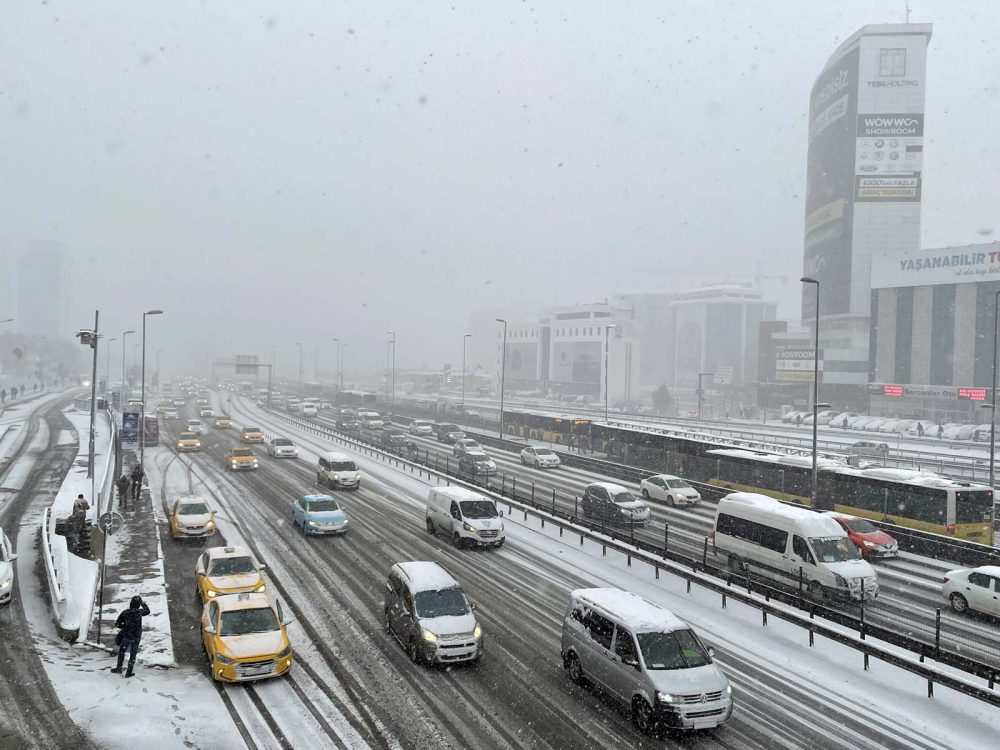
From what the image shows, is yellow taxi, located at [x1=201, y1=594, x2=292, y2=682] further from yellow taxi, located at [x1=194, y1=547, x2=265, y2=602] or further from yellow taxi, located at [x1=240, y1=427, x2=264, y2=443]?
yellow taxi, located at [x1=240, y1=427, x2=264, y2=443]

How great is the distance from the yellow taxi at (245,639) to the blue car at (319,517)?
10359mm

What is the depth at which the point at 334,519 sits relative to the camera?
82.6 feet

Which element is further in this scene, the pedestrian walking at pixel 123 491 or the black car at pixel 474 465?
the black car at pixel 474 465

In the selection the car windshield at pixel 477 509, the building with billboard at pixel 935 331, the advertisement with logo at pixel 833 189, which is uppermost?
the advertisement with logo at pixel 833 189

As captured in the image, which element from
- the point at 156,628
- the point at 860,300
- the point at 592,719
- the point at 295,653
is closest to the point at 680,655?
the point at 592,719

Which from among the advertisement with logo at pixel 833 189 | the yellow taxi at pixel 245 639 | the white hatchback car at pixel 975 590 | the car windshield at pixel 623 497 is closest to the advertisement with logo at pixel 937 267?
the advertisement with logo at pixel 833 189

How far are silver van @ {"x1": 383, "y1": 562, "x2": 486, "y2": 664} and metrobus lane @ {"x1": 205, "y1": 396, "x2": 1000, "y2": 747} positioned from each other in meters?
0.81

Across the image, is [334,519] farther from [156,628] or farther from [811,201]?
[811,201]

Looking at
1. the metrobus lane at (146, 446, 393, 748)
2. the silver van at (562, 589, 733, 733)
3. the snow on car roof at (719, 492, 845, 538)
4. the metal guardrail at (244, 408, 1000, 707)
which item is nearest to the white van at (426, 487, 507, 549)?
the metal guardrail at (244, 408, 1000, 707)

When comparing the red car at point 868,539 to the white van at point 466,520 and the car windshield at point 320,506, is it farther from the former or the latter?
the car windshield at point 320,506

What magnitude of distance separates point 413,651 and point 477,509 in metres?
10.6

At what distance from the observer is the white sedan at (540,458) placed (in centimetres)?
4528

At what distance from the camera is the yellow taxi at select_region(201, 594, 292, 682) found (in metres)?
12.8

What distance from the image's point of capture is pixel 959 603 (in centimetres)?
1833
